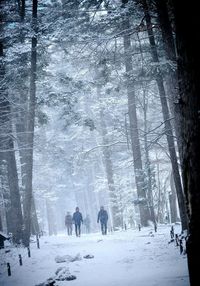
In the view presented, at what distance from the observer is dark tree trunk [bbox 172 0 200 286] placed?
4.88 m

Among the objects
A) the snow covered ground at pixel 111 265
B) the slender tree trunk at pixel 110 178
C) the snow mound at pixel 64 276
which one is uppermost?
the slender tree trunk at pixel 110 178

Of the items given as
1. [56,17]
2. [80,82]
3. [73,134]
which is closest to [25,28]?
[56,17]

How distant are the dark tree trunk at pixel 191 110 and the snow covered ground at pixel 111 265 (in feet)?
8.95

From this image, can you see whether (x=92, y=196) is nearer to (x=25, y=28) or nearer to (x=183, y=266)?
(x=25, y=28)

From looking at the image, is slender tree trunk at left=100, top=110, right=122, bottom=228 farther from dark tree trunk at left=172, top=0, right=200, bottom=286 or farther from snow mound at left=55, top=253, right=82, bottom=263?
dark tree trunk at left=172, top=0, right=200, bottom=286

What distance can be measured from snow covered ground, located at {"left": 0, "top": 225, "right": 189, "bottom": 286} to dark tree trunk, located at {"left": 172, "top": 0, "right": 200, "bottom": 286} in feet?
8.95

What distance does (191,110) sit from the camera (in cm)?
499

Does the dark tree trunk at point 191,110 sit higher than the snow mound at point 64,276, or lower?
higher

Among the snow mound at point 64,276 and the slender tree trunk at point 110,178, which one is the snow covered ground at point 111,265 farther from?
the slender tree trunk at point 110,178

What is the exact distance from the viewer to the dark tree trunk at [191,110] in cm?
488

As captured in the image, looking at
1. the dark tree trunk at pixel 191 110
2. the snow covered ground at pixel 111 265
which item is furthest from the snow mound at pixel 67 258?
the dark tree trunk at pixel 191 110

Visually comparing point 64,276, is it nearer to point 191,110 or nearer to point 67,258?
point 67,258

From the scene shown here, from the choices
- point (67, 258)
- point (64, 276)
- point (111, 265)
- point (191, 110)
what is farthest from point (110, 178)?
point (191, 110)

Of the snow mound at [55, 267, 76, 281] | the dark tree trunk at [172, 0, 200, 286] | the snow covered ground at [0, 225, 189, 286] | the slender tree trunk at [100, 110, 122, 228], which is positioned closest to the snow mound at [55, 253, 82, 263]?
the snow covered ground at [0, 225, 189, 286]
